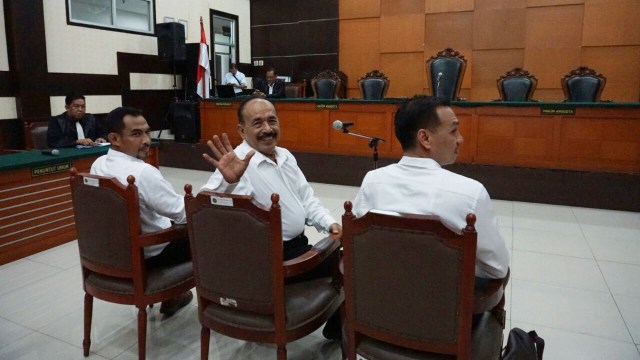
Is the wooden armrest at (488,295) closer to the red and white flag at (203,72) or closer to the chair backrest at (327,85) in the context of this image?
the chair backrest at (327,85)

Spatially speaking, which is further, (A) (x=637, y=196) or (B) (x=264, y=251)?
A: (A) (x=637, y=196)

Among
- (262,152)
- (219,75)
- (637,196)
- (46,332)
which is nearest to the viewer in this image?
(262,152)

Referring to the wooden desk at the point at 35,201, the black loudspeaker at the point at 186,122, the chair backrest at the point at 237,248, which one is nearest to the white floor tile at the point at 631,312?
the chair backrest at the point at 237,248

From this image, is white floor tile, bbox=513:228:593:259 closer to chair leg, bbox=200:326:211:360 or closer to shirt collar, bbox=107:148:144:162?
chair leg, bbox=200:326:211:360

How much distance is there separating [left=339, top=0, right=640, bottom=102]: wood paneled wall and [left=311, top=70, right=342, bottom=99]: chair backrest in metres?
2.25

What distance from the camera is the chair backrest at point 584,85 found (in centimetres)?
530

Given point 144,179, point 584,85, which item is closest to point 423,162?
point 144,179

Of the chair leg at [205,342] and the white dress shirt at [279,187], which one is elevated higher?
the white dress shirt at [279,187]

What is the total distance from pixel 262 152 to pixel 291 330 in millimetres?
769

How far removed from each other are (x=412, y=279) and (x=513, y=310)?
1455 mm

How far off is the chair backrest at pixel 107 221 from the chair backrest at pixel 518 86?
5.10 meters

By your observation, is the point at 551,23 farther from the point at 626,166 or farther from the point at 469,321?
the point at 469,321

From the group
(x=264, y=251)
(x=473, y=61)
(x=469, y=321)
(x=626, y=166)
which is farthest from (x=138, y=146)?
(x=473, y=61)

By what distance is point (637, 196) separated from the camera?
417 centimetres
